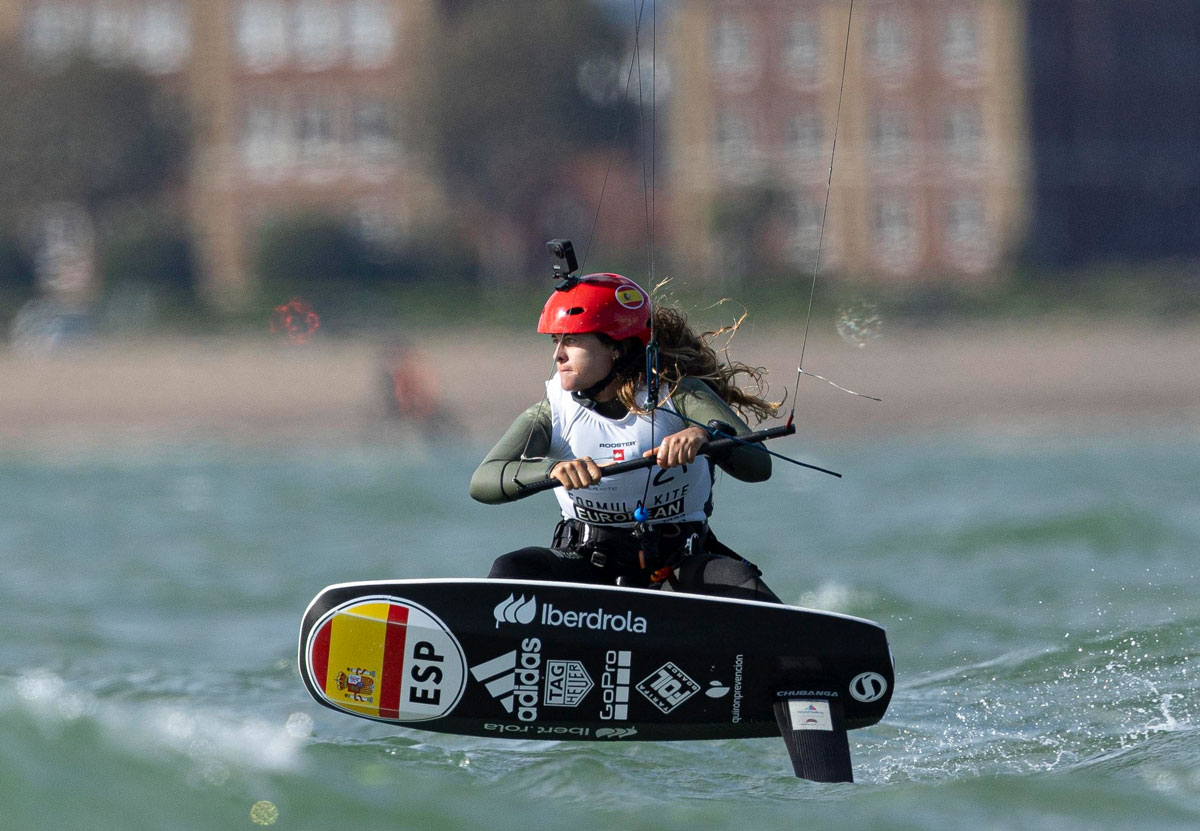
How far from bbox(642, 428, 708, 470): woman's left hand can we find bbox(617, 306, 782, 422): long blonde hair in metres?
0.33

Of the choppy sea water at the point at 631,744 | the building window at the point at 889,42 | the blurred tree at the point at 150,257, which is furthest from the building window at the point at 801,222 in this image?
the choppy sea water at the point at 631,744

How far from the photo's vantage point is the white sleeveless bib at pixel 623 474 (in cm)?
477

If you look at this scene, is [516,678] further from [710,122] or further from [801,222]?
[710,122]

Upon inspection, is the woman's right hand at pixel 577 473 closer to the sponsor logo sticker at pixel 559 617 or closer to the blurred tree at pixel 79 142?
the sponsor logo sticker at pixel 559 617

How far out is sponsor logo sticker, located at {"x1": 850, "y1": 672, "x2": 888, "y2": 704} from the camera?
4.77 metres

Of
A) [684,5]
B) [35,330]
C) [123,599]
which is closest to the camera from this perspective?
[123,599]

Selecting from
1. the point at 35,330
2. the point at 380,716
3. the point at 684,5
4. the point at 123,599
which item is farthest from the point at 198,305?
the point at 380,716

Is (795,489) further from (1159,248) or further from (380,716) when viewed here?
(1159,248)

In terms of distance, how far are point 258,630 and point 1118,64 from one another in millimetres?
44042

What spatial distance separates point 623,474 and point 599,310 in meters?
0.48

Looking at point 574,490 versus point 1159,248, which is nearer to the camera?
point 574,490

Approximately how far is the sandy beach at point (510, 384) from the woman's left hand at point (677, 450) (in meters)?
20.1

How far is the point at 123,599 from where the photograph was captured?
31.1 ft

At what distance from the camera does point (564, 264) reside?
4836 mm
